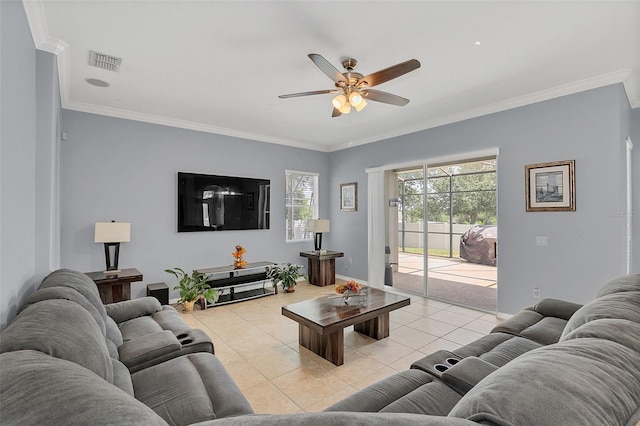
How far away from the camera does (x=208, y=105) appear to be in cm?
411

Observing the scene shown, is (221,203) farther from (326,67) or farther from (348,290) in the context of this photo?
(326,67)

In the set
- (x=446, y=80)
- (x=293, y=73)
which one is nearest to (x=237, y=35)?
(x=293, y=73)

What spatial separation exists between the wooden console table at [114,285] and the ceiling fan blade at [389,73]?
3554 millimetres

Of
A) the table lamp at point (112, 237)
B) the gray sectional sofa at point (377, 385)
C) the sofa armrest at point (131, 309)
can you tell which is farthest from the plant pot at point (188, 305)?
the gray sectional sofa at point (377, 385)

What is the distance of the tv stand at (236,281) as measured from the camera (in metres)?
4.75

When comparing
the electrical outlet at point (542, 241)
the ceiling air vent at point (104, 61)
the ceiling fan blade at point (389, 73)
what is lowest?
the electrical outlet at point (542, 241)

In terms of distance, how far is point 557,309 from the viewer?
2.58 meters

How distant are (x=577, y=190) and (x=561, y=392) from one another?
3714mm

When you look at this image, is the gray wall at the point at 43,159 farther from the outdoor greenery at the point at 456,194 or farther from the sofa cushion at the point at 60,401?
the outdoor greenery at the point at 456,194

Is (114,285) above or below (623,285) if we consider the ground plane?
below

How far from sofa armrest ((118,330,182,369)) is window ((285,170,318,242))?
4.15 metres

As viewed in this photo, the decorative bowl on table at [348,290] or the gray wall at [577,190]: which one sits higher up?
the gray wall at [577,190]

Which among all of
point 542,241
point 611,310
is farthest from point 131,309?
point 542,241

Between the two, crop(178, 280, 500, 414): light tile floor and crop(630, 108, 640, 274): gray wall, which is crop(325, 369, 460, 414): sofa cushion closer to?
crop(178, 280, 500, 414): light tile floor
